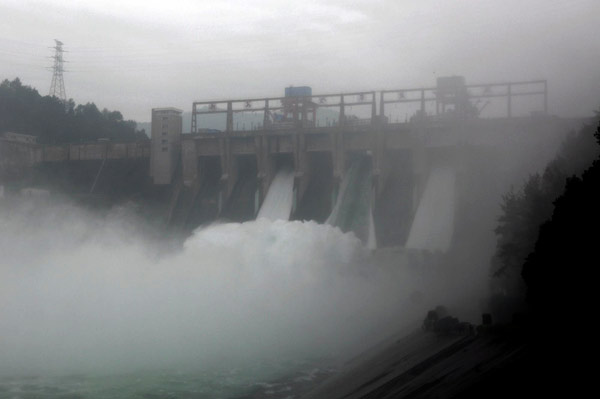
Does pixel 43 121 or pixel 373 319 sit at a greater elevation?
pixel 43 121

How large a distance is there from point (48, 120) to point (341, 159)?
127ft

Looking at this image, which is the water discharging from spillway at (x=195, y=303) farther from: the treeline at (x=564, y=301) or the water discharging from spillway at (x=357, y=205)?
the treeline at (x=564, y=301)

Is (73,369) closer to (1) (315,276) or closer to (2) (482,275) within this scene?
(1) (315,276)

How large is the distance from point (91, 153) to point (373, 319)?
3264 cm

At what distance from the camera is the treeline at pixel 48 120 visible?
79.8 m

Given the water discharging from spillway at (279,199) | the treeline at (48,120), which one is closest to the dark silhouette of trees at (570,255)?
the water discharging from spillway at (279,199)

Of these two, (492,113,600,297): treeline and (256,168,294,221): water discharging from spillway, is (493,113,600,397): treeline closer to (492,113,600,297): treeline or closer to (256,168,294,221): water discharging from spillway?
(492,113,600,297): treeline

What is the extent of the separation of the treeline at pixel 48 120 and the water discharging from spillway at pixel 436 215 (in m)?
41.1

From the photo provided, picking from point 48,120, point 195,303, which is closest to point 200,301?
point 195,303

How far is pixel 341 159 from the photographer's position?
54.1m

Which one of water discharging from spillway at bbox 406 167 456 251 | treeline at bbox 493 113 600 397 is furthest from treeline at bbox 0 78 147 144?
treeline at bbox 493 113 600 397

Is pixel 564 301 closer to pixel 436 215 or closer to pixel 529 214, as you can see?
pixel 529 214

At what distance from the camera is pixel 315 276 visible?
4456 cm

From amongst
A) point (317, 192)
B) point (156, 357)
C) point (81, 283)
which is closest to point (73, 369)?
point (156, 357)
